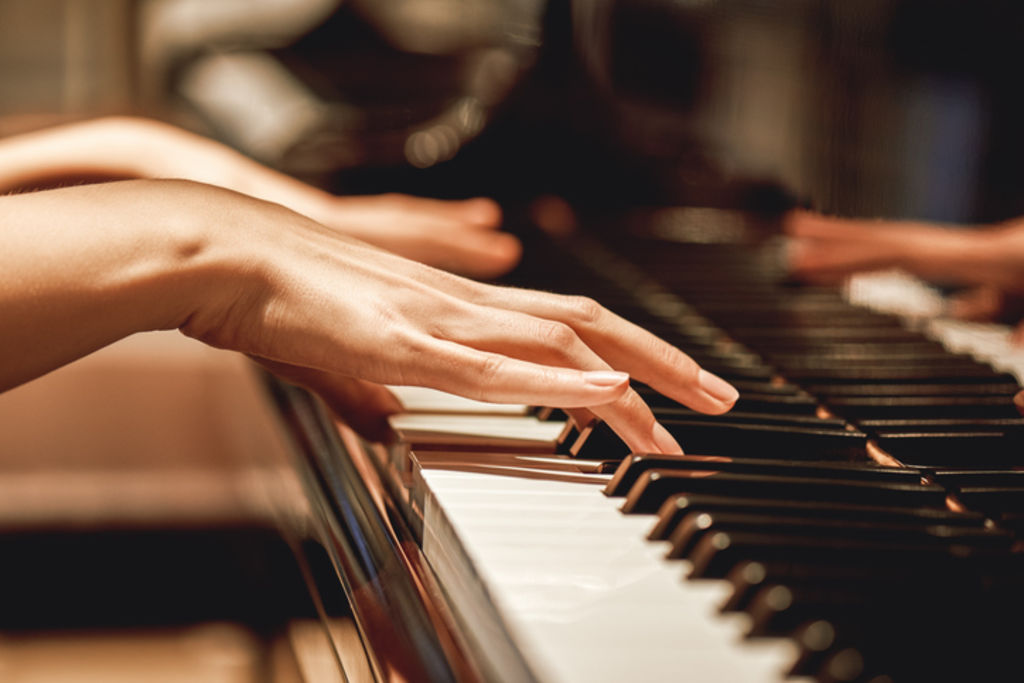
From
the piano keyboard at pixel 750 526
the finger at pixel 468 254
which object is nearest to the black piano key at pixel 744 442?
the piano keyboard at pixel 750 526

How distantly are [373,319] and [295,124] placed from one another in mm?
1775

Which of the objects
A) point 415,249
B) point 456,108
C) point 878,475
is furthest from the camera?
point 456,108

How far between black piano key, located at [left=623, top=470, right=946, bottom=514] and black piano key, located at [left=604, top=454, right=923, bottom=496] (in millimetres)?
13

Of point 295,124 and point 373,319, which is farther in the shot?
point 295,124

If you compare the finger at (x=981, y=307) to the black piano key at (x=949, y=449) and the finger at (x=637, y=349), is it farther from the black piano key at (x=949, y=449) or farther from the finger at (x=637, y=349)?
the finger at (x=637, y=349)

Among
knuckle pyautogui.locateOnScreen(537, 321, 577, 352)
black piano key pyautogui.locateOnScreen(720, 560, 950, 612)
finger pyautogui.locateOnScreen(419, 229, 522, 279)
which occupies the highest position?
finger pyautogui.locateOnScreen(419, 229, 522, 279)

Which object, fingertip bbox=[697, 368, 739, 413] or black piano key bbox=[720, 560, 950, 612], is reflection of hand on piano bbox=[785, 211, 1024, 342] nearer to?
fingertip bbox=[697, 368, 739, 413]

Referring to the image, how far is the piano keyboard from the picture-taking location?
0.56m

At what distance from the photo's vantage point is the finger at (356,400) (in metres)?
1.04

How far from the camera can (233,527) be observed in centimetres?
285

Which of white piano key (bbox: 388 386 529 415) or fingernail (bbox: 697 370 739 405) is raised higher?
white piano key (bbox: 388 386 529 415)

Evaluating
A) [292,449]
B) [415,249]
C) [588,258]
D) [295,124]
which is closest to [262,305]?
[292,449]

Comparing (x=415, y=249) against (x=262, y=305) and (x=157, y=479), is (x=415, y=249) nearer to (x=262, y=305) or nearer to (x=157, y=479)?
(x=262, y=305)

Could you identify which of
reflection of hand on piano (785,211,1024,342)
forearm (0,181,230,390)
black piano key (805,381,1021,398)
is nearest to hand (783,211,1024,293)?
reflection of hand on piano (785,211,1024,342)
